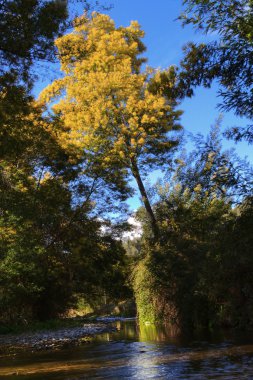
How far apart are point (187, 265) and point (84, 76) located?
11.5 metres

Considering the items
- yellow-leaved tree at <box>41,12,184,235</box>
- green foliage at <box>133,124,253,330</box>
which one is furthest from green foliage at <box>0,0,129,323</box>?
green foliage at <box>133,124,253,330</box>

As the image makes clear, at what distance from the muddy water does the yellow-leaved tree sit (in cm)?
798

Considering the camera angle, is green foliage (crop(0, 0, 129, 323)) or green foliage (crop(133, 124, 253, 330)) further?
green foliage (crop(0, 0, 129, 323))

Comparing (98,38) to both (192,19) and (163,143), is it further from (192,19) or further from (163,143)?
(192,19)

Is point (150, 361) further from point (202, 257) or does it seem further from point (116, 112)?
point (116, 112)

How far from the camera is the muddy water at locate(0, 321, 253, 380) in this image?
6426 millimetres

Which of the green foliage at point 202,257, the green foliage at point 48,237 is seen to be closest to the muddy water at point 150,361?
the green foliage at point 202,257

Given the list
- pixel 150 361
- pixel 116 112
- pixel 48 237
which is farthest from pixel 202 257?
pixel 48 237

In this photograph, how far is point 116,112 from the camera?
63.1 feet

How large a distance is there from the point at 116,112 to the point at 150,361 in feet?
43.7

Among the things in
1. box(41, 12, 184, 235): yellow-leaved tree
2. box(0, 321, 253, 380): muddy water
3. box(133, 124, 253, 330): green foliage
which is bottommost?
box(0, 321, 253, 380): muddy water

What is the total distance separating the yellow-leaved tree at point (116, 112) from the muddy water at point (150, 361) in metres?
7.98

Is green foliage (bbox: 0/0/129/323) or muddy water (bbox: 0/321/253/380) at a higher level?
green foliage (bbox: 0/0/129/323)

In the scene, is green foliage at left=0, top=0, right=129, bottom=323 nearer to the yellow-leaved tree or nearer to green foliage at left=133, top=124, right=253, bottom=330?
the yellow-leaved tree
